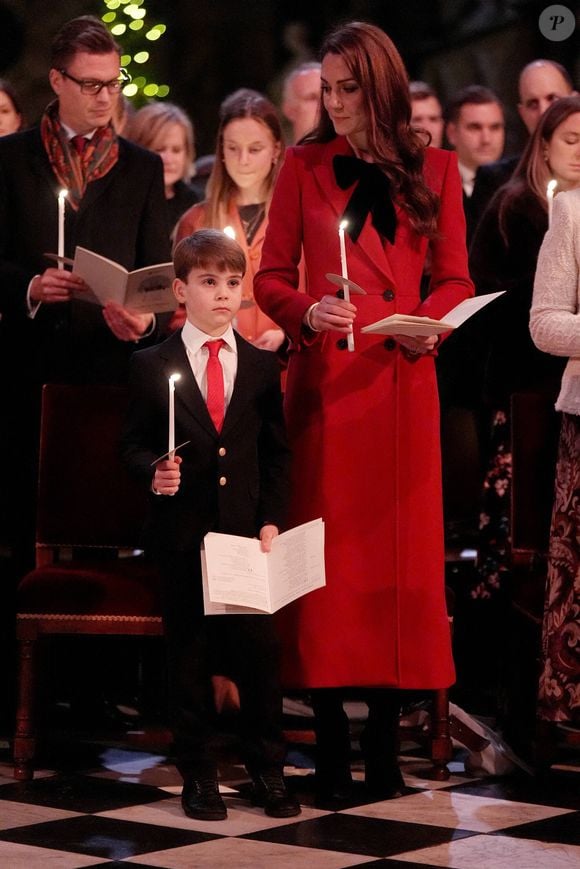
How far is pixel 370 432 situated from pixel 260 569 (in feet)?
1.52

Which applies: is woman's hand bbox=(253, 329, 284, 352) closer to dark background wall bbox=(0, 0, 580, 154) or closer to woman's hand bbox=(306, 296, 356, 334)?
woman's hand bbox=(306, 296, 356, 334)

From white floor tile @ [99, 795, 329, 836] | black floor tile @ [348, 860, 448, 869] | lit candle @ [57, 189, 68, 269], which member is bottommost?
black floor tile @ [348, 860, 448, 869]

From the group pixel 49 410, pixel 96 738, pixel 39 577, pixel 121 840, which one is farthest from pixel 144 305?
pixel 121 840

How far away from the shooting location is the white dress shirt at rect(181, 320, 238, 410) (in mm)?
3979

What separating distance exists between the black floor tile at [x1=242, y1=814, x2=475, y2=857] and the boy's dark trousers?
0.24 m

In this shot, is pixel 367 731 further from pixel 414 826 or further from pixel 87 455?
pixel 87 455

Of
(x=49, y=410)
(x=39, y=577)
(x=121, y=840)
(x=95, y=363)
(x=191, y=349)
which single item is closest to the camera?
(x=121, y=840)

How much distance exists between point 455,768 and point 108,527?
1250 mm

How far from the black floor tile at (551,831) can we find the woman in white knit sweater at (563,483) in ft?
1.43

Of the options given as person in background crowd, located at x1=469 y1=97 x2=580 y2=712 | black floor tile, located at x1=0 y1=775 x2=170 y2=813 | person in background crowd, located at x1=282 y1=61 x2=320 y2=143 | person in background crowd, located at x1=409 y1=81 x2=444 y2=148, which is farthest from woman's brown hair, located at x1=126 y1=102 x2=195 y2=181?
black floor tile, located at x1=0 y1=775 x2=170 y2=813

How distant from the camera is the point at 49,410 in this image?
186 inches

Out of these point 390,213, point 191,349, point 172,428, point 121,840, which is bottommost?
point 121,840

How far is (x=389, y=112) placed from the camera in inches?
155

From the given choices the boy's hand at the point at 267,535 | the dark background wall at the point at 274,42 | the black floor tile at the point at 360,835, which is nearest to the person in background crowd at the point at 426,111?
the dark background wall at the point at 274,42
